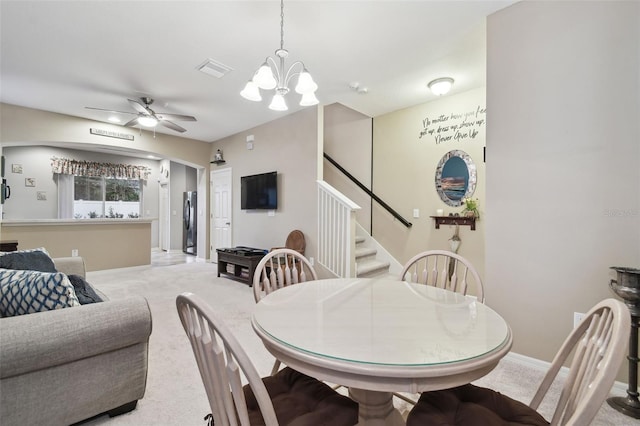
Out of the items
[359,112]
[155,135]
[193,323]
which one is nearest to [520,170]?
[193,323]

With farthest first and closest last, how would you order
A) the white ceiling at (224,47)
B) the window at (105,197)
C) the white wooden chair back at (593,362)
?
1. the window at (105,197)
2. the white ceiling at (224,47)
3. the white wooden chair back at (593,362)

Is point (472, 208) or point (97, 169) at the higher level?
point (97, 169)

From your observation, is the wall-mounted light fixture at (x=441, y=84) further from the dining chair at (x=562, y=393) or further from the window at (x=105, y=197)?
the window at (x=105, y=197)

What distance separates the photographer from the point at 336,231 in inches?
148

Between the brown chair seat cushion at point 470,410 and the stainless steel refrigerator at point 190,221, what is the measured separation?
7.45 metres

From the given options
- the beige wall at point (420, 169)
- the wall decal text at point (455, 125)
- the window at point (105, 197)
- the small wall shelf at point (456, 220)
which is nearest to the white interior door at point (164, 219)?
the window at point (105, 197)

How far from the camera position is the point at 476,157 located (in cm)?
352

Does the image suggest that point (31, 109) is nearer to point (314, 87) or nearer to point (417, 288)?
point (314, 87)

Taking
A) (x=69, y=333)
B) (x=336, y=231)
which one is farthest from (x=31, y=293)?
(x=336, y=231)

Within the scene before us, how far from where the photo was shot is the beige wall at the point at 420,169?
353cm

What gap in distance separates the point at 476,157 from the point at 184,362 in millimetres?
3707

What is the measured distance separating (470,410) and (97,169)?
8.95 m

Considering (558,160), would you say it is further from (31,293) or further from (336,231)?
(31,293)

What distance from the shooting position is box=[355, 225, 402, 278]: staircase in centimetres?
395
